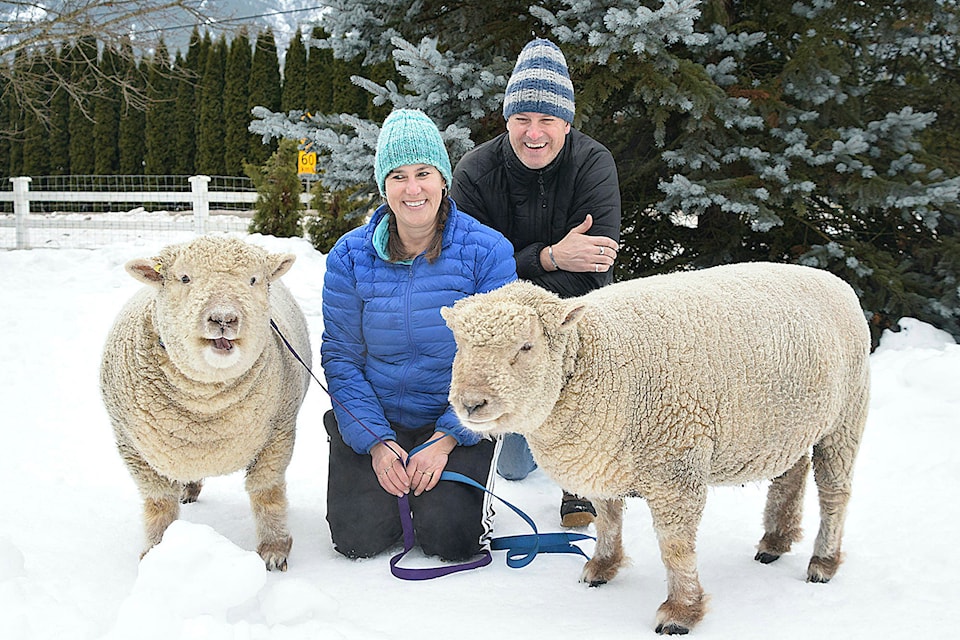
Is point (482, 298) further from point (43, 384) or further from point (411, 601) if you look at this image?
point (43, 384)

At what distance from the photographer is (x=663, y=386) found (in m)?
2.79

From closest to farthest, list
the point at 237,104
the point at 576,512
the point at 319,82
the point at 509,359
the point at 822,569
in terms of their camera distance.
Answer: the point at 509,359 → the point at 822,569 → the point at 576,512 → the point at 319,82 → the point at 237,104

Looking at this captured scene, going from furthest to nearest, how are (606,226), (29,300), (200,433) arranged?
(29,300), (606,226), (200,433)

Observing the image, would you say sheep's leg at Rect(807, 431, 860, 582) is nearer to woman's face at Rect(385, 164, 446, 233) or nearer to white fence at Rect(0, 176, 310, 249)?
woman's face at Rect(385, 164, 446, 233)

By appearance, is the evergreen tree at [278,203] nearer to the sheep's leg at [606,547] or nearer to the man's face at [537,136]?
the man's face at [537,136]

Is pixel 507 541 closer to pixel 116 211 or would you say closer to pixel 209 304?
pixel 209 304

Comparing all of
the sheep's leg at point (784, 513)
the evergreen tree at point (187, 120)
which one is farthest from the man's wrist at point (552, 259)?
the evergreen tree at point (187, 120)

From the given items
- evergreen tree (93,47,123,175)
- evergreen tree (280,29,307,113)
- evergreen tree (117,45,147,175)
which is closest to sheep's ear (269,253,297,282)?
evergreen tree (280,29,307,113)

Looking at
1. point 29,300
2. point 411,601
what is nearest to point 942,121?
point 411,601

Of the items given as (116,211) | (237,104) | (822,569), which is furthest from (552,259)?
(116,211)

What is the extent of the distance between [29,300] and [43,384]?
3.18 meters

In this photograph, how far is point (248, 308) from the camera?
119 inches

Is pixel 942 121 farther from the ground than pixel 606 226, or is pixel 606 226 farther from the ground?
pixel 942 121

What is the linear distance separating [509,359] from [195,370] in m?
1.27
